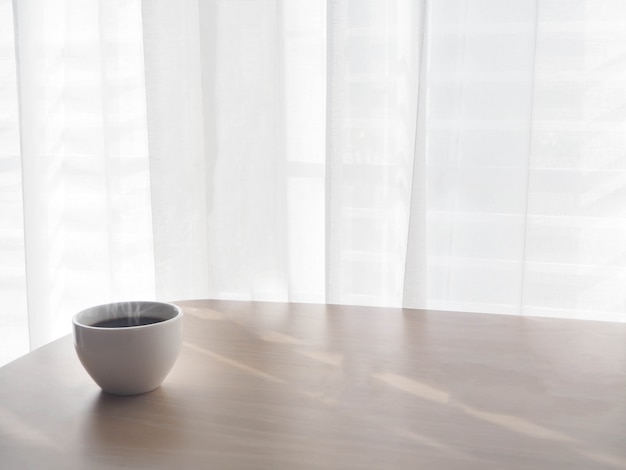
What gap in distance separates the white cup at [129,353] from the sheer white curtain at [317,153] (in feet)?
3.22

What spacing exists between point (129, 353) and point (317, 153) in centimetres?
110

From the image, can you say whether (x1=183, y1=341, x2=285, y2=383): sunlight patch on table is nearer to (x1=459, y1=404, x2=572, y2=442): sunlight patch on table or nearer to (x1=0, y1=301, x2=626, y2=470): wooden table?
(x1=0, y1=301, x2=626, y2=470): wooden table

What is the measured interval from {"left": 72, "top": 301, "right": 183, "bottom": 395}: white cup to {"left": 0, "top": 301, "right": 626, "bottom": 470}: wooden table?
0.06ft

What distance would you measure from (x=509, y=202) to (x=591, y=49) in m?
0.37

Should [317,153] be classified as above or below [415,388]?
above

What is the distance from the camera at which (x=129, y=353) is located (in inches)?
28.9

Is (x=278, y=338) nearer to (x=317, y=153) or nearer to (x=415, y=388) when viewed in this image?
(x=415, y=388)

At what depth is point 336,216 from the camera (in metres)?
1.71

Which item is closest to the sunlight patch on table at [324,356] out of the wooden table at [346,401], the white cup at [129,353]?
the wooden table at [346,401]

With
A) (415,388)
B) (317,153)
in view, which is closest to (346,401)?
(415,388)

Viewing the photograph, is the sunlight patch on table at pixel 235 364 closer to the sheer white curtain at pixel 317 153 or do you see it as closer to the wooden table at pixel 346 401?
the wooden table at pixel 346 401

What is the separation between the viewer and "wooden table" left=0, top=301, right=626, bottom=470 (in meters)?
0.62

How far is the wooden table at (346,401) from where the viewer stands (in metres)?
0.62

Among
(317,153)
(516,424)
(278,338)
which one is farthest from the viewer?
(317,153)
